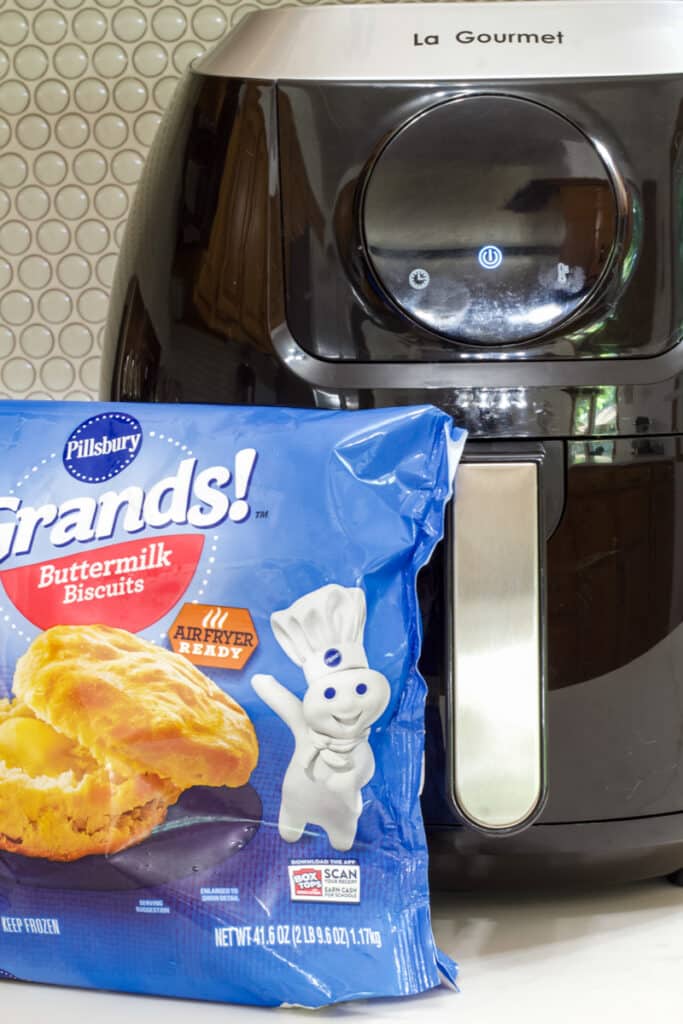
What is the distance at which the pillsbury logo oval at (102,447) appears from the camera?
0.57 metres

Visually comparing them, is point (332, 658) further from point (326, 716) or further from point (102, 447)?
point (102, 447)

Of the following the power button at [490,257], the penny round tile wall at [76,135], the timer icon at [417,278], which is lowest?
the timer icon at [417,278]

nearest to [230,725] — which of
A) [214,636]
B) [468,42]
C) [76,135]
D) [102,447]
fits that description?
[214,636]

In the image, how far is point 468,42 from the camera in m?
0.61

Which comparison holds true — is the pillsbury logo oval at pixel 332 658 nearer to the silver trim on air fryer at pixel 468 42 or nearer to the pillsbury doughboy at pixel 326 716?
the pillsbury doughboy at pixel 326 716

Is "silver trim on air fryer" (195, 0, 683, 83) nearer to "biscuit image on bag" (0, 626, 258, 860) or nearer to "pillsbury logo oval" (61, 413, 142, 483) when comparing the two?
"pillsbury logo oval" (61, 413, 142, 483)

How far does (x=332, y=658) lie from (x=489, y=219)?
23 cm

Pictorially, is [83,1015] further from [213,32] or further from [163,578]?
[213,32]

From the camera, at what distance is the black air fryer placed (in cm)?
58

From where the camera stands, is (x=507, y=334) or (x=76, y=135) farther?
(x=76, y=135)

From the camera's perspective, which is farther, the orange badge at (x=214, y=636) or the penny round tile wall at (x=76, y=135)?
the penny round tile wall at (x=76, y=135)

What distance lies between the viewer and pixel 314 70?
0.61 meters

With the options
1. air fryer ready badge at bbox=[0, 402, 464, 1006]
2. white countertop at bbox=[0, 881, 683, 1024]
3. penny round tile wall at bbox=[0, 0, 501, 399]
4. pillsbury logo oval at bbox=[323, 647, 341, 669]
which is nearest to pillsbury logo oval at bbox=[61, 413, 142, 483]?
air fryer ready badge at bbox=[0, 402, 464, 1006]

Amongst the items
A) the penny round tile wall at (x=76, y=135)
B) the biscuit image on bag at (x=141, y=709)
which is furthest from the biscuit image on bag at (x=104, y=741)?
the penny round tile wall at (x=76, y=135)
